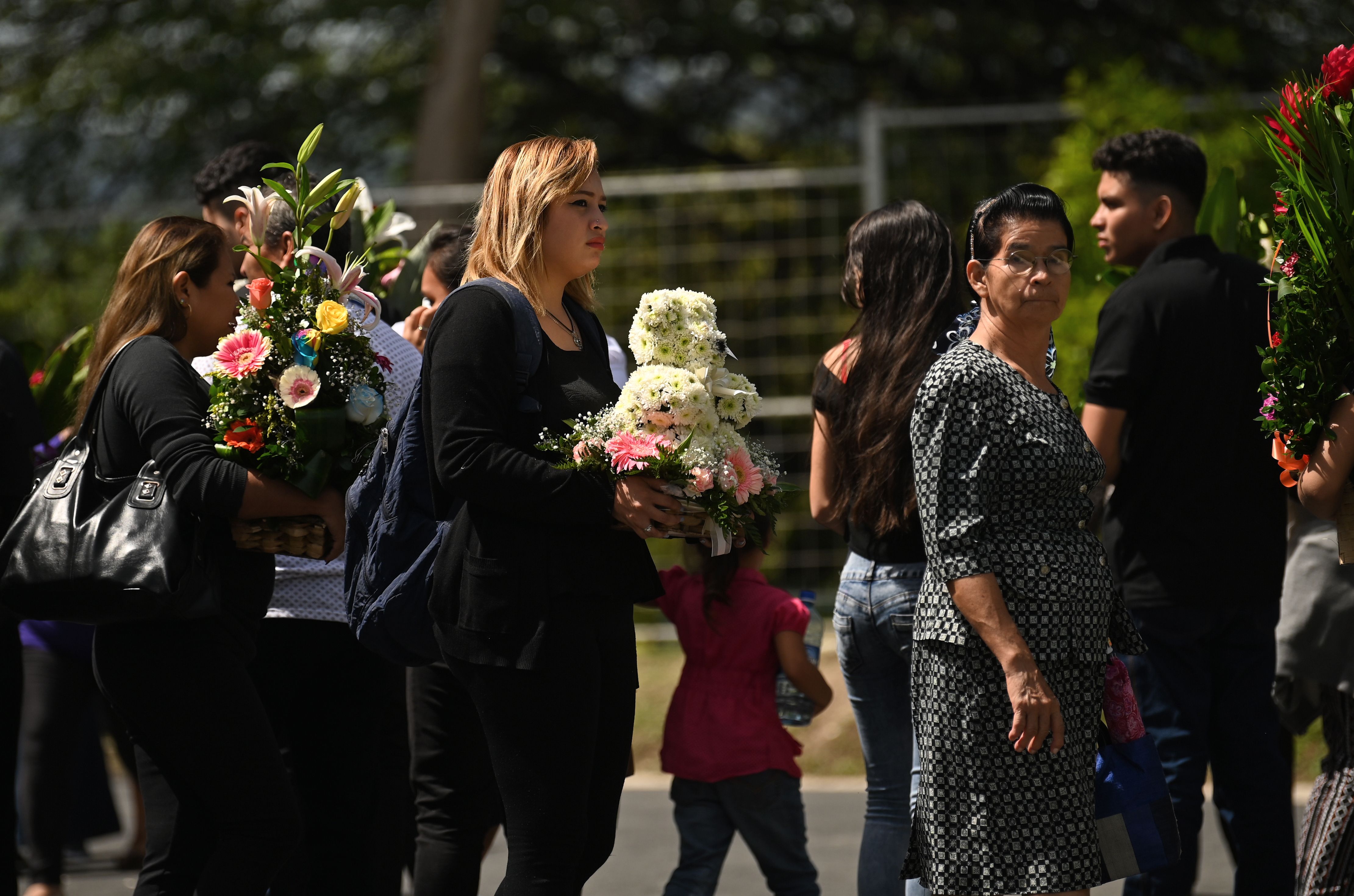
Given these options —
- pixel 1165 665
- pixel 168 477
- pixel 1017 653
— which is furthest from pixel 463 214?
pixel 1165 665

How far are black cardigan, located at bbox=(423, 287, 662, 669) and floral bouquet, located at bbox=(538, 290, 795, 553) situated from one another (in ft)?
0.25

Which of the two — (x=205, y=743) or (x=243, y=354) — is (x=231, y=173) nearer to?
(x=243, y=354)

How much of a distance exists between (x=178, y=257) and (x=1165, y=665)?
8.94ft

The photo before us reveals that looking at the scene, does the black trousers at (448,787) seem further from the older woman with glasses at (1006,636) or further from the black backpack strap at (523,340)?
the older woman with glasses at (1006,636)

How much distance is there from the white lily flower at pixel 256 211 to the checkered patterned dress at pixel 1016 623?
1.69 m

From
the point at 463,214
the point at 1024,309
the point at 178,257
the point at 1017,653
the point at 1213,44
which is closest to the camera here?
the point at 1017,653

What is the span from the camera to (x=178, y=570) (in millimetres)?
3133

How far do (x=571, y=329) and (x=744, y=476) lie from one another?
1.81ft

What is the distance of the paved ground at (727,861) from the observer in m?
4.98

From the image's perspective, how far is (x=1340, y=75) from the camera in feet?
10.8

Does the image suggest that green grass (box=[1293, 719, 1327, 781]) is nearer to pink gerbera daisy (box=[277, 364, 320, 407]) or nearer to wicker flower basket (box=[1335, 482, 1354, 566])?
wicker flower basket (box=[1335, 482, 1354, 566])

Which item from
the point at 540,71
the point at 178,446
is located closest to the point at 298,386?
the point at 178,446

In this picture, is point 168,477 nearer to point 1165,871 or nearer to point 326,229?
point 326,229

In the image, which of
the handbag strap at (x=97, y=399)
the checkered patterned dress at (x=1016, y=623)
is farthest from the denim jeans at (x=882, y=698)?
the handbag strap at (x=97, y=399)
